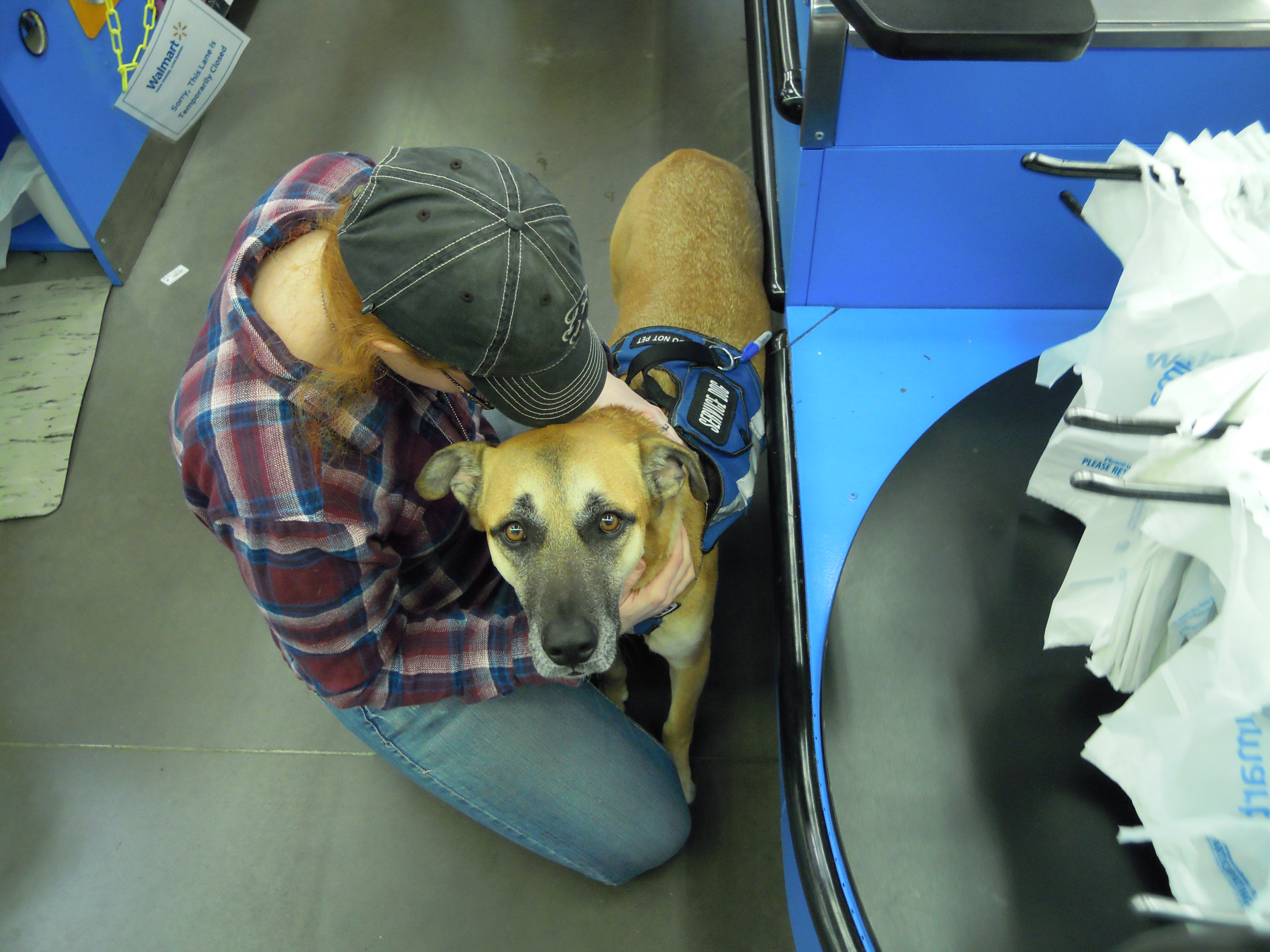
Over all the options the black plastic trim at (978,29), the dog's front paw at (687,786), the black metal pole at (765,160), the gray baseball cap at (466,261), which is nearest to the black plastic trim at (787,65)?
the black metal pole at (765,160)

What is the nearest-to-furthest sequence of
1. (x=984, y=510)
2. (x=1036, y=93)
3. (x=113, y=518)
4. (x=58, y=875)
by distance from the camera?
(x=984, y=510), (x=1036, y=93), (x=58, y=875), (x=113, y=518)

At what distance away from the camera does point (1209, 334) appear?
98 cm

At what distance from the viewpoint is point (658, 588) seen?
1.47 metres

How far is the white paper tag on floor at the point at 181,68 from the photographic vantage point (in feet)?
10.1

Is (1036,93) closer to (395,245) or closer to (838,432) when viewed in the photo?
(838,432)

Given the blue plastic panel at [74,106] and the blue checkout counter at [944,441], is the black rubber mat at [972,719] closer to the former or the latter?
the blue checkout counter at [944,441]

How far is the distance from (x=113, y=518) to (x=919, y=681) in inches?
99.5

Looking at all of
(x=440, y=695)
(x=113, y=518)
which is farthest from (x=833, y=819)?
(x=113, y=518)

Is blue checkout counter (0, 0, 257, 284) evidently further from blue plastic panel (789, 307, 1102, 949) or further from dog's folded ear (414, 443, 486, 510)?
blue plastic panel (789, 307, 1102, 949)

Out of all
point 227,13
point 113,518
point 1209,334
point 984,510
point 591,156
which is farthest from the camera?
point 227,13

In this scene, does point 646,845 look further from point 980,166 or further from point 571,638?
point 980,166

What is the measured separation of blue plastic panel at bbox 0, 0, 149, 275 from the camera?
2.59 metres

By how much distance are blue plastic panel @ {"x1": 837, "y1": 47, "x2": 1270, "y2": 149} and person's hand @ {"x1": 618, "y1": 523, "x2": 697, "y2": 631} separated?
0.83 m

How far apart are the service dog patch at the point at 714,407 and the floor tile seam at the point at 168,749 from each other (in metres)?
1.30
